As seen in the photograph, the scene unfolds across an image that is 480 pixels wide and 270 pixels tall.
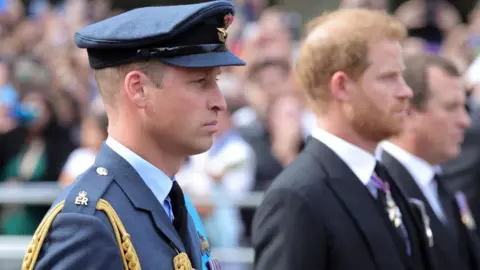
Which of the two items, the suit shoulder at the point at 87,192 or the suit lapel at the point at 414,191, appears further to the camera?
the suit lapel at the point at 414,191

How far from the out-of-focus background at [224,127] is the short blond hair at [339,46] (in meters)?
2.63

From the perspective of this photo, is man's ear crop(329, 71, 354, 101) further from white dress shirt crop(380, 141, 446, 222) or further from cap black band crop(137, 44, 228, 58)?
cap black band crop(137, 44, 228, 58)

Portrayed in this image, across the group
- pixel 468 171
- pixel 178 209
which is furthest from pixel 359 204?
pixel 468 171

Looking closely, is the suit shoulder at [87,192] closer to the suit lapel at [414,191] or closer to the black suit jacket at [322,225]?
the black suit jacket at [322,225]

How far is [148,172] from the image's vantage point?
9.42 feet

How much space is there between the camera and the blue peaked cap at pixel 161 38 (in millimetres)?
2826

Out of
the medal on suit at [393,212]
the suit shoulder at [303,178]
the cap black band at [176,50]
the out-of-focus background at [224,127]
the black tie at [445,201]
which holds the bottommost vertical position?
the out-of-focus background at [224,127]

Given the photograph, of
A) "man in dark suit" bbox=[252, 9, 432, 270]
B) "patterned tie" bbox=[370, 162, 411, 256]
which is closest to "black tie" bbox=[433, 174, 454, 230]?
"man in dark suit" bbox=[252, 9, 432, 270]

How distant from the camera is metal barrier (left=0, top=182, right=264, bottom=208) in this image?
704cm

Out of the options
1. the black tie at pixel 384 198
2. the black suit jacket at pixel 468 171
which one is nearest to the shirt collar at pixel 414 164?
the black tie at pixel 384 198

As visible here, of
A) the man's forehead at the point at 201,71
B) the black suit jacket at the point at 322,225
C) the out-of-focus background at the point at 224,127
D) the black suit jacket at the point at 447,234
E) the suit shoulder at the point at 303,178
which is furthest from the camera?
the out-of-focus background at the point at 224,127

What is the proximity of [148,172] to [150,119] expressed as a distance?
0.15m

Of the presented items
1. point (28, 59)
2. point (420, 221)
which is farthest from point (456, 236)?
point (28, 59)

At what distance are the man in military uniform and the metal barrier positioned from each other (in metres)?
4.08
